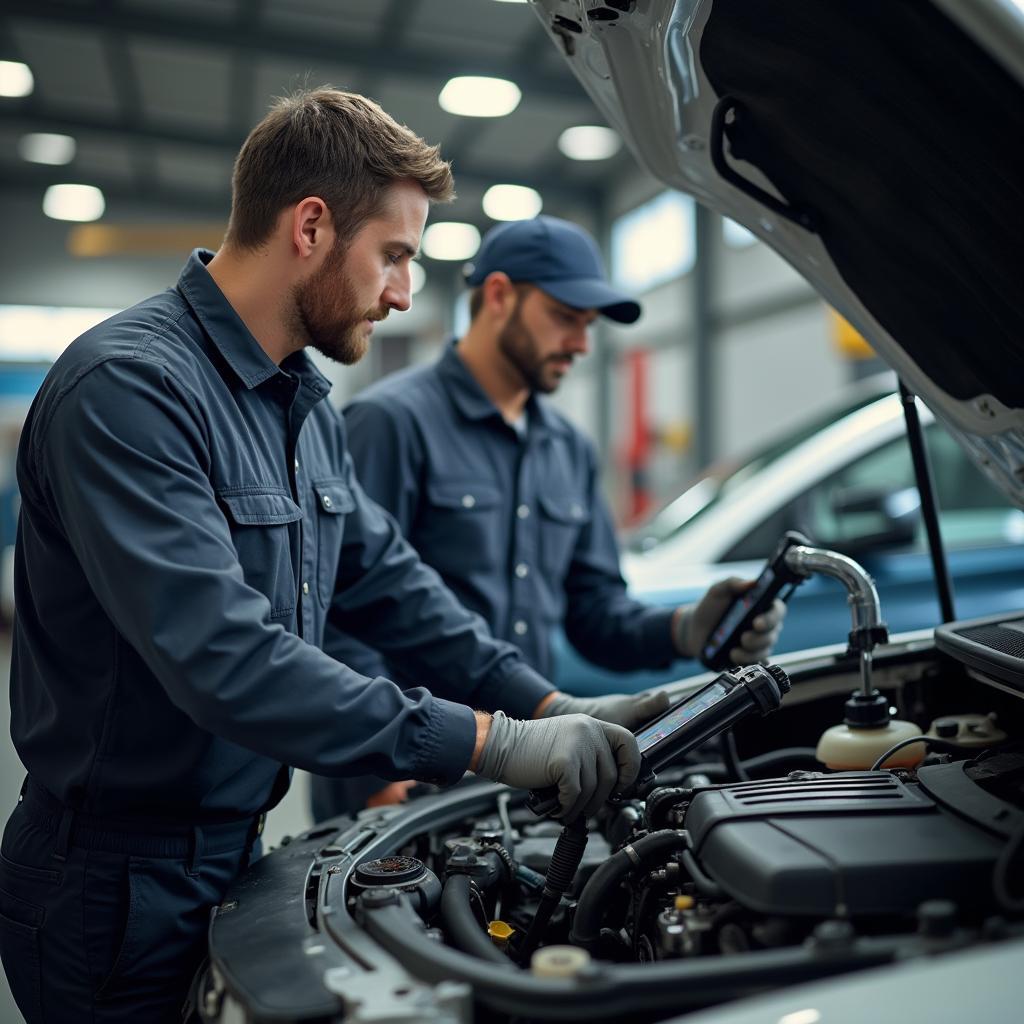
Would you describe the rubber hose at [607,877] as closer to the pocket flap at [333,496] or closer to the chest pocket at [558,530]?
the pocket flap at [333,496]

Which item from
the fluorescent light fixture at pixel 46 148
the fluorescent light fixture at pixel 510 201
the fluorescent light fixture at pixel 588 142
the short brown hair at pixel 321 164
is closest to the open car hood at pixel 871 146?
the short brown hair at pixel 321 164

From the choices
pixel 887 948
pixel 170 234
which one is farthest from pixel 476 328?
pixel 170 234

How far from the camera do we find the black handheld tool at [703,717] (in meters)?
1.40

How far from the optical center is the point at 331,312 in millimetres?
1527

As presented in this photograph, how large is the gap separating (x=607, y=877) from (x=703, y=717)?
247 millimetres

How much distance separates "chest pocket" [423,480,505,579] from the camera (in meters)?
2.39

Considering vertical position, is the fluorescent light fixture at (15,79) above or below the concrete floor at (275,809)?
above

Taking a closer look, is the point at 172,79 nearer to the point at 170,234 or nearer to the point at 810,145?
the point at 170,234

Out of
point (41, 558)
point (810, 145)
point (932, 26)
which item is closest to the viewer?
point (932, 26)

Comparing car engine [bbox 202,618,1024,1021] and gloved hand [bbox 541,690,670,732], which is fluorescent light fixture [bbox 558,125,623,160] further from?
car engine [bbox 202,618,1024,1021]

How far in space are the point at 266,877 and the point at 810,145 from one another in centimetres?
123

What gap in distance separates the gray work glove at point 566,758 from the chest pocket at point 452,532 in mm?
1038

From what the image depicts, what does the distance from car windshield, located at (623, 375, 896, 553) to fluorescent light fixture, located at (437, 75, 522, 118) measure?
4.92m

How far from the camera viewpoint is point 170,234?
1106 cm
